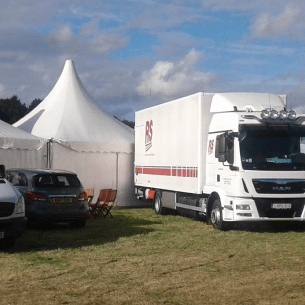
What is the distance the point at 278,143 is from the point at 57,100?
11.8 m

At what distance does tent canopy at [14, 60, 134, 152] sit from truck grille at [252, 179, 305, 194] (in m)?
9.01

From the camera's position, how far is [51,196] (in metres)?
13.8

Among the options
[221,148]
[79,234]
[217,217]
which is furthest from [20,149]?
[221,148]

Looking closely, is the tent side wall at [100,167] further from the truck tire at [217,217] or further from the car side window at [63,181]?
the truck tire at [217,217]

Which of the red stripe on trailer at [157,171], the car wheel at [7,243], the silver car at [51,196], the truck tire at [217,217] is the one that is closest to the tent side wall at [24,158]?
the red stripe on trailer at [157,171]

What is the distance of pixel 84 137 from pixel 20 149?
9.92 feet

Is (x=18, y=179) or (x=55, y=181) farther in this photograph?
(x=18, y=179)

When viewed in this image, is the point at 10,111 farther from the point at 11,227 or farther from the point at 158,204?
the point at 11,227

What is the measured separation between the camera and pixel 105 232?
14188 mm

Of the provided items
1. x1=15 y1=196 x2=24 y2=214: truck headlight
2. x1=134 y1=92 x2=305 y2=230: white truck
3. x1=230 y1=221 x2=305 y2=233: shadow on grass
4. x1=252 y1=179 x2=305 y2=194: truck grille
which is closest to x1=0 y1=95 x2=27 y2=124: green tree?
x1=134 y1=92 x2=305 y2=230: white truck

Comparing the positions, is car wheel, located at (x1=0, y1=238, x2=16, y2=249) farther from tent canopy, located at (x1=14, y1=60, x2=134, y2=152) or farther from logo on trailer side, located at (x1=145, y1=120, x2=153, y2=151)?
tent canopy, located at (x1=14, y1=60, x2=134, y2=152)

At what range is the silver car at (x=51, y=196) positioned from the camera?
13664 mm

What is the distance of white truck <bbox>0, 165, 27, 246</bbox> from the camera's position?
10.5 metres

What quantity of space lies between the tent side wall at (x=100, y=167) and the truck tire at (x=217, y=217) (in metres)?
7.53
